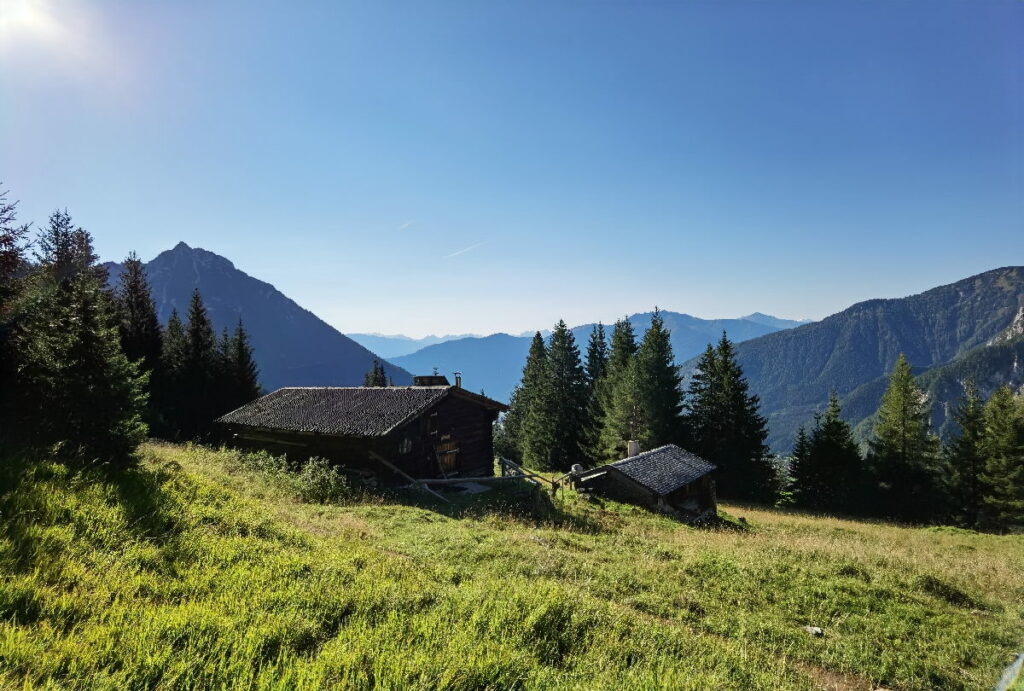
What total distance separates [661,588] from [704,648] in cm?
342

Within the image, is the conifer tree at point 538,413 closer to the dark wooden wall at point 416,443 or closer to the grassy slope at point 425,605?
the dark wooden wall at point 416,443

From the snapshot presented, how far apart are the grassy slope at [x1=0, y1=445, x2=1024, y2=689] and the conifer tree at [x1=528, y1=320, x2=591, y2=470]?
38.0m

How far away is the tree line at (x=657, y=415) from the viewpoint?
142 feet

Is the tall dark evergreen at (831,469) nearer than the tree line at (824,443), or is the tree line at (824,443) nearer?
the tree line at (824,443)

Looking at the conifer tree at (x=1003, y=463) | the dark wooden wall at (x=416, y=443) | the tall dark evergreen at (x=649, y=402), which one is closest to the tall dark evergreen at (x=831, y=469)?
the conifer tree at (x=1003, y=463)

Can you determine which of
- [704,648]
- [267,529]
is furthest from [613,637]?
[267,529]

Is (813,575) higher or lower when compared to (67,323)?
lower

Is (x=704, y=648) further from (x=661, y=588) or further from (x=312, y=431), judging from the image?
(x=312, y=431)

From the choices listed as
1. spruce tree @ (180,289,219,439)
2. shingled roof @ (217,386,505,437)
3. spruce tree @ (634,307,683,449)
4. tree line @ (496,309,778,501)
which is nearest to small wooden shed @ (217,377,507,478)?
shingled roof @ (217,386,505,437)

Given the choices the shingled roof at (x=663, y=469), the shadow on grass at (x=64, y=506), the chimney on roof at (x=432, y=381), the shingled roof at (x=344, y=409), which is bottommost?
the shingled roof at (x=663, y=469)

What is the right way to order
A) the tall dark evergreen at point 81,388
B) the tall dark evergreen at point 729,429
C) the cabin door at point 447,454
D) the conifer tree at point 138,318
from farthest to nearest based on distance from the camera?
the tall dark evergreen at point 729,429, the conifer tree at point 138,318, the cabin door at point 447,454, the tall dark evergreen at point 81,388

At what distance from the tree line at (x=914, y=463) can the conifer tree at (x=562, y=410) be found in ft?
70.1

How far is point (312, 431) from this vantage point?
2356 centimetres

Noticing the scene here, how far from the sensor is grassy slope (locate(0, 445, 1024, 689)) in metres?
4.50
